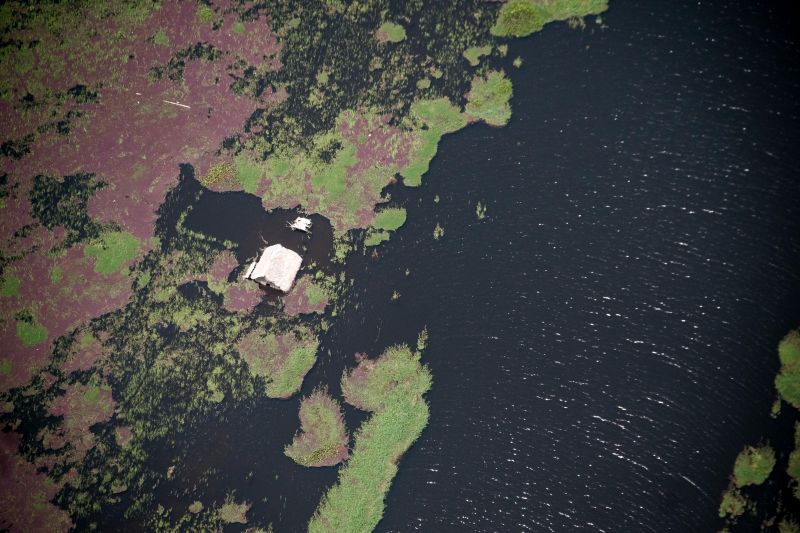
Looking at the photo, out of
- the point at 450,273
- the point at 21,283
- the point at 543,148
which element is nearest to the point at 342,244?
the point at 450,273

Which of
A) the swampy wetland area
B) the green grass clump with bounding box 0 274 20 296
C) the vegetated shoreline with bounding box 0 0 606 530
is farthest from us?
the green grass clump with bounding box 0 274 20 296

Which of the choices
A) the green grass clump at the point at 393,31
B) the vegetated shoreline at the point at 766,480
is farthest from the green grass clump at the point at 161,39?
the vegetated shoreline at the point at 766,480

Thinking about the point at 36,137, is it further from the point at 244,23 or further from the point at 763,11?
the point at 763,11

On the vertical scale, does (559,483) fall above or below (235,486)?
above

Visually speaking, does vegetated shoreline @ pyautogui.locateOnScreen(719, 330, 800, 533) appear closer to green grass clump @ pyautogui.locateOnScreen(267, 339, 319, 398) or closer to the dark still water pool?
the dark still water pool

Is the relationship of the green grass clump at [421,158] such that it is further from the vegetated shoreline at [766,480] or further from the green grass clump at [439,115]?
the vegetated shoreline at [766,480]

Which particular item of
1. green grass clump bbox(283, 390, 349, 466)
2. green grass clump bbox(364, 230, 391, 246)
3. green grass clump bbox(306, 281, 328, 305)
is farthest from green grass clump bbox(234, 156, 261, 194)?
green grass clump bbox(283, 390, 349, 466)

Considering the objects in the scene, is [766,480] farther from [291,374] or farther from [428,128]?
[428,128]
